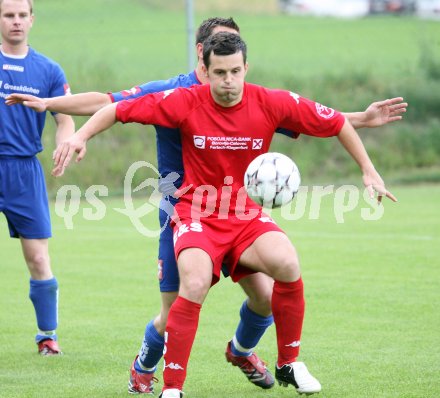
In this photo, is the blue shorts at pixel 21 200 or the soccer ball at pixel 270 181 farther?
the blue shorts at pixel 21 200

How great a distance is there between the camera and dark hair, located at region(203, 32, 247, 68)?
521 cm

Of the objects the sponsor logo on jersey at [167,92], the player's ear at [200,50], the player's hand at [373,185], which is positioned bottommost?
the player's hand at [373,185]

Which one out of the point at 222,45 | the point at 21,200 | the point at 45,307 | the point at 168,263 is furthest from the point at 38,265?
the point at 222,45

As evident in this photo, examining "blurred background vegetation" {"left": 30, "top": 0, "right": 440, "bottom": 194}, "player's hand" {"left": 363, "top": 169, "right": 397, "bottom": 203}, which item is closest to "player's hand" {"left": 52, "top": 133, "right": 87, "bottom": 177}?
"player's hand" {"left": 363, "top": 169, "right": 397, "bottom": 203}

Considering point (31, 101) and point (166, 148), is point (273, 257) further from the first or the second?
point (31, 101)

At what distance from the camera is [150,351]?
5.68 meters

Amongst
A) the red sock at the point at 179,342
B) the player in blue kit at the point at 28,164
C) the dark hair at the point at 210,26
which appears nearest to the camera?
the red sock at the point at 179,342

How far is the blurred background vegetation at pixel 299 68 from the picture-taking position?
16.5m

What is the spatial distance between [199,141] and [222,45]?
1.72ft

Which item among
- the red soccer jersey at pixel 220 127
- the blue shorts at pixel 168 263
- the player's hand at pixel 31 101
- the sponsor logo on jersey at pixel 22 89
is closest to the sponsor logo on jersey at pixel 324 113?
the red soccer jersey at pixel 220 127

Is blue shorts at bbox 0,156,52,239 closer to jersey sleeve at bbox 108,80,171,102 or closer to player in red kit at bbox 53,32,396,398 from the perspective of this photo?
jersey sleeve at bbox 108,80,171,102

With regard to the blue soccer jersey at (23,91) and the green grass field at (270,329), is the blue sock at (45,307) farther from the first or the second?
the blue soccer jersey at (23,91)

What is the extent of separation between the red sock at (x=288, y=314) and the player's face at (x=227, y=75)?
1028mm

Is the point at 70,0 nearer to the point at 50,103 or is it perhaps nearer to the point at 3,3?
the point at 3,3
